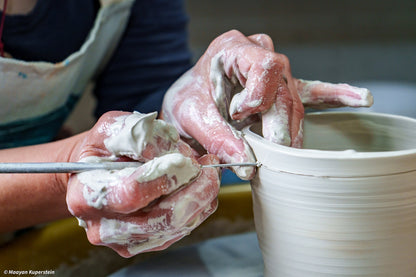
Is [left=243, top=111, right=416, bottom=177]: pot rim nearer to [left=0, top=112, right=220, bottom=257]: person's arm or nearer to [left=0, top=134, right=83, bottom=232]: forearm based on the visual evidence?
[left=0, top=112, right=220, bottom=257]: person's arm

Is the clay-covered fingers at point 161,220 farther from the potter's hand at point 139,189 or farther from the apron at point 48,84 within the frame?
the apron at point 48,84

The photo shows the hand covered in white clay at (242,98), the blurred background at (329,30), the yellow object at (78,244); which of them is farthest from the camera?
the blurred background at (329,30)

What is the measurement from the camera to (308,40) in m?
3.53

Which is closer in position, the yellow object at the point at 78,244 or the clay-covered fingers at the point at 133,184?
the clay-covered fingers at the point at 133,184

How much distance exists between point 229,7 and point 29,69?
264cm

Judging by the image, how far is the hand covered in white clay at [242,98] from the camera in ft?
2.33

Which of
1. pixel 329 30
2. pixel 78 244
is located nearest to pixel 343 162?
pixel 78 244

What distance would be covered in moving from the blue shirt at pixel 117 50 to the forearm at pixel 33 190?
0.22 m

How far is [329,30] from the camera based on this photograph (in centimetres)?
352

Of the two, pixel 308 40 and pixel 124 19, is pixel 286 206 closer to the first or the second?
pixel 124 19

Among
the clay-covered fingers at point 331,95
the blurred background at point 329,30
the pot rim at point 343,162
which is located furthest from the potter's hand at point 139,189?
the blurred background at point 329,30

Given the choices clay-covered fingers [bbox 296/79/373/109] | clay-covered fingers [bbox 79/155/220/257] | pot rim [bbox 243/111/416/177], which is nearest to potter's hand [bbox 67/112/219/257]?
clay-covered fingers [bbox 79/155/220/257]

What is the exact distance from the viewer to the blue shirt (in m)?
1.02

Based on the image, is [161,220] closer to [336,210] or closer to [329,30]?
[336,210]
